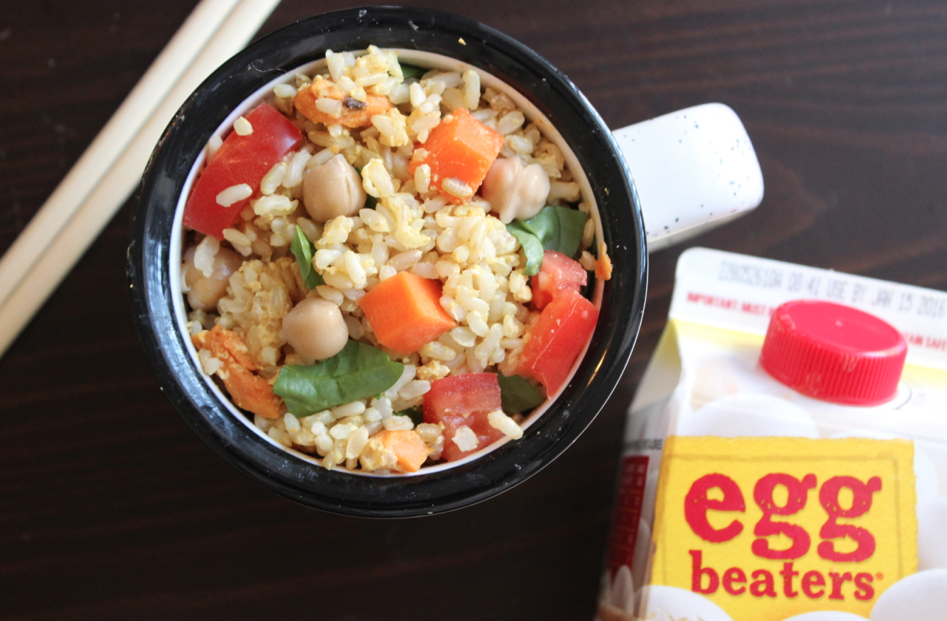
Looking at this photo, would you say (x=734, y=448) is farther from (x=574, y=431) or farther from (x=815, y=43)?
(x=815, y=43)

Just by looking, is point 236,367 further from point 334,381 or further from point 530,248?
point 530,248

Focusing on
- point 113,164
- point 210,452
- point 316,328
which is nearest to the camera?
point 316,328

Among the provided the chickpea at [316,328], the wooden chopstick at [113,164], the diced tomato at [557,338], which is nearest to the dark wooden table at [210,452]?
the wooden chopstick at [113,164]

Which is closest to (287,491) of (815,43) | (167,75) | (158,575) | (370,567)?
(370,567)

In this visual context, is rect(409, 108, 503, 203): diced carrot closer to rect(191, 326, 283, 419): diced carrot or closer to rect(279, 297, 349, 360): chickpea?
rect(279, 297, 349, 360): chickpea

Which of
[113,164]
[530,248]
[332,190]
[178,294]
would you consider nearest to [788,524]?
[530,248]

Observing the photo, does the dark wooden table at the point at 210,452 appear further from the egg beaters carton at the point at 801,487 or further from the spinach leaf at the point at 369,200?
the spinach leaf at the point at 369,200
